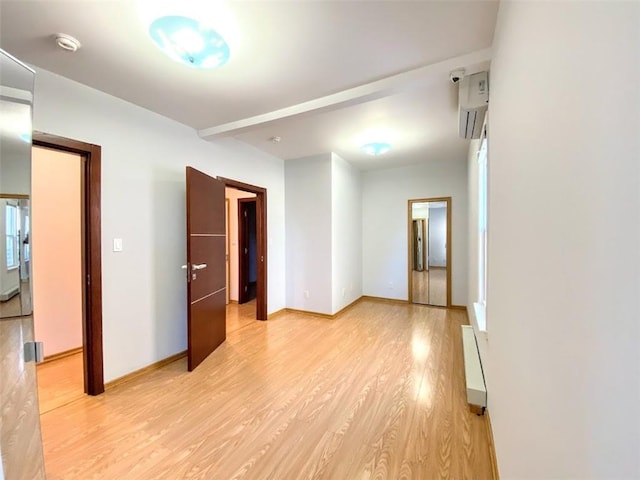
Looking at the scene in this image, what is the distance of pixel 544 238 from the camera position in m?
0.79

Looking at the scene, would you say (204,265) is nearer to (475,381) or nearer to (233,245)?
(233,245)

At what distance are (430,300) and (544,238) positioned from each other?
462cm

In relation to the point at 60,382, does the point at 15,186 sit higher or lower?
higher

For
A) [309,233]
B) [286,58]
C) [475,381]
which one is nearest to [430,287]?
[309,233]

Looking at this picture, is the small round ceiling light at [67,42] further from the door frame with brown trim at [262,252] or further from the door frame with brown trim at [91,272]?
the door frame with brown trim at [262,252]

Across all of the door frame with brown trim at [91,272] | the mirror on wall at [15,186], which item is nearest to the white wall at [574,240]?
the mirror on wall at [15,186]

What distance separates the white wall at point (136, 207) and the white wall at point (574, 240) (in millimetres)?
2810

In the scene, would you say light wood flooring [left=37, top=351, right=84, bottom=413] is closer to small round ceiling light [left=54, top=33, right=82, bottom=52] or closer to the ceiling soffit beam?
small round ceiling light [left=54, top=33, right=82, bottom=52]

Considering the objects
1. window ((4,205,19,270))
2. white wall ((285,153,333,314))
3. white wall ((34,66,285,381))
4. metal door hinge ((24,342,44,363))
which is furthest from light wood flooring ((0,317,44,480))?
white wall ((285,153,333,314))

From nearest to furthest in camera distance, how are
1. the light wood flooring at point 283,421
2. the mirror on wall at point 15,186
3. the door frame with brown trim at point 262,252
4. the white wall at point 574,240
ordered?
the white wall at point 574,240, the mirror on wall at point 15,186, the light wood flooring at point 283,421, the door frame with brown trim at point 262,252

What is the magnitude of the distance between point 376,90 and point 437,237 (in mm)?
4073

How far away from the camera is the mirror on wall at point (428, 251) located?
196 inches

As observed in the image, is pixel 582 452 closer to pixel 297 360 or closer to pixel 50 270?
pixel 297 360

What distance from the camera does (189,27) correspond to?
56.7 inches
